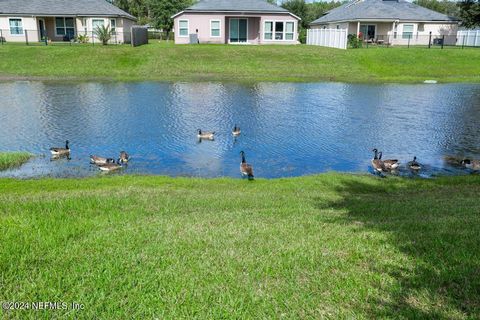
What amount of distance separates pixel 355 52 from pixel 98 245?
45789 mm

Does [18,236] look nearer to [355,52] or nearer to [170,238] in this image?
[170,238]

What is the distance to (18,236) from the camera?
6652 mm

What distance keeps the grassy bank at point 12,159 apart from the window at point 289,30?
1825 inches

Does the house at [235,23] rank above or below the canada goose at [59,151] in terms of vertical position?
above

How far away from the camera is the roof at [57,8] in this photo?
55.5 meters

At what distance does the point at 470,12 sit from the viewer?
185 feet

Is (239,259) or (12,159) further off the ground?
(239,259)

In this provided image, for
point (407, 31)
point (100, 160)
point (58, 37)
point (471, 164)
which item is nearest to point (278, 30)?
point (407, 31)

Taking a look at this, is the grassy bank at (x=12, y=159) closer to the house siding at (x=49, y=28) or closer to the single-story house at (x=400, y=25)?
the house siding at (x=49, y=28)

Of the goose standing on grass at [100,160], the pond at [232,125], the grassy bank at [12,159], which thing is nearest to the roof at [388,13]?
the pond at [232,125]

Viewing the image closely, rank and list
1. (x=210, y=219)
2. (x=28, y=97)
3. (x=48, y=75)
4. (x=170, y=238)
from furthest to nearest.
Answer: (x=48, y=75) → (x=28, y=97) → (x=210, y=219) → (x=170, y=238)

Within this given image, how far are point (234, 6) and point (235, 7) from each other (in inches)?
13.8

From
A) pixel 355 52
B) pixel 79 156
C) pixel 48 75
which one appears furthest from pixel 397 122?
pixel 48 75

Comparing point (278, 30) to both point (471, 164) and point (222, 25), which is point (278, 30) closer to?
point (222, 25)
